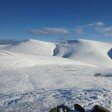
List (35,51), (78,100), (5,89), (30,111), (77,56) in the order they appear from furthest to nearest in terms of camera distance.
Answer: (35,51), (77,56), (5,89), (78,100), (30,111)

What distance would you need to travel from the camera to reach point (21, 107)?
24547mm

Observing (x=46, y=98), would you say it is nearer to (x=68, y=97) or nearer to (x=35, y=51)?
(x=68, y=97)

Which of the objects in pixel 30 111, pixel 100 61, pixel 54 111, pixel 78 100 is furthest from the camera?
pixel 100 61

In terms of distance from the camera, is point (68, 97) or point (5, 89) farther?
point (5, 89)

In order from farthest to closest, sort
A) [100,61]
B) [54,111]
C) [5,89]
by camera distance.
→ [100,61]
[5,89]
[54,111]

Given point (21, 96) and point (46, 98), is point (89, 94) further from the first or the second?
point (21, 96)

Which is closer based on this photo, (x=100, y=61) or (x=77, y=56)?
(x=100, y=61)

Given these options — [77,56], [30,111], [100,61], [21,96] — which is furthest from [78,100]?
[77,56]

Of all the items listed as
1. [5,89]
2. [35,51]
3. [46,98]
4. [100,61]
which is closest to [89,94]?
[46,98]

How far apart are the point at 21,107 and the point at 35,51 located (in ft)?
539

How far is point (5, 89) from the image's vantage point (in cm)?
3550

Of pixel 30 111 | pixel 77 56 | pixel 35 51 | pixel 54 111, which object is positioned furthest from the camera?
pixel 35 51

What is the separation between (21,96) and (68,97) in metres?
4.96

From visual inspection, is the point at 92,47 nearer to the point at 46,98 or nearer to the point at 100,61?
the point at 100,61
